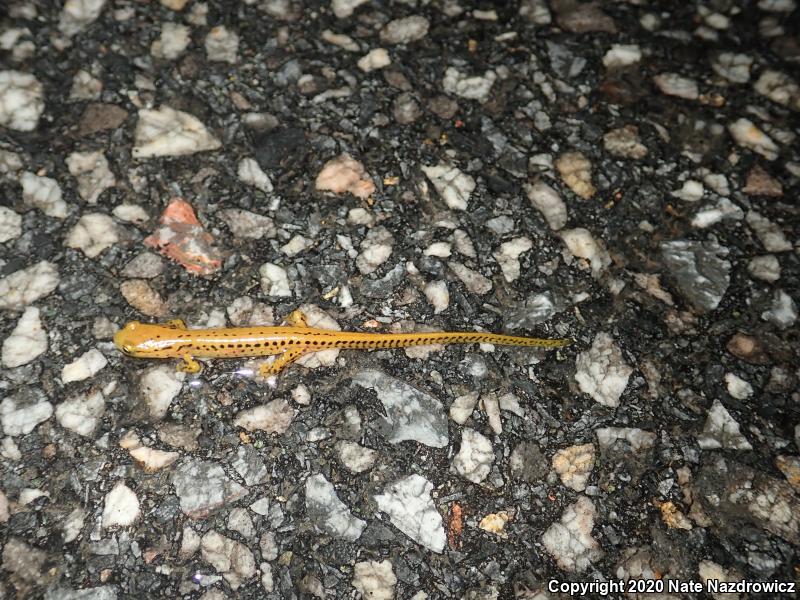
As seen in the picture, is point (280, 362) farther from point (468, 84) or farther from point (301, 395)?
point (468, 84)

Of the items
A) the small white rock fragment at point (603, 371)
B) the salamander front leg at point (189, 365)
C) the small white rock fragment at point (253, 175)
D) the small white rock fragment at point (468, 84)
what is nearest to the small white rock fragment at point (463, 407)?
the small white rock fragment at point (603, 371)

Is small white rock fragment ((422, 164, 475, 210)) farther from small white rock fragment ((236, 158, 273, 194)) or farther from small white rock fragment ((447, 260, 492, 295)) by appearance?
small white rock fragment ((236, 158, 273, 194))

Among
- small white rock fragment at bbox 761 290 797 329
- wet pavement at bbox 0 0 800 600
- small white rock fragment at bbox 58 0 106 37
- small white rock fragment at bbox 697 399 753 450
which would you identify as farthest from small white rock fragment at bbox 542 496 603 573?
small white rock fragment at bbox 58 0 106 37

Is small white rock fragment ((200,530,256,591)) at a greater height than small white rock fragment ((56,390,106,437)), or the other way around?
small white rock fragment ((56,390,106,437))

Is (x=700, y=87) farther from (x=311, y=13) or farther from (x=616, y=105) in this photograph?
(x=311, y=13)

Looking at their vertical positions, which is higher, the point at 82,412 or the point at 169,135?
the point at 169,135

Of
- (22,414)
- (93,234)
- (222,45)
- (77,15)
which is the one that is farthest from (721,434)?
(77,15)

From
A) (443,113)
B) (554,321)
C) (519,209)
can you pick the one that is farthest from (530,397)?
(443,113)
